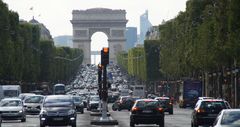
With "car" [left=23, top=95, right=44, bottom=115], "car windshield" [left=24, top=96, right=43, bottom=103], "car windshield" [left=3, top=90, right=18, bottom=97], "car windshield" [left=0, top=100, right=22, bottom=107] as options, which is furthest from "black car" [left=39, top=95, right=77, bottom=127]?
"car windshield" [left=3, top=90, right=18, bottom=97]

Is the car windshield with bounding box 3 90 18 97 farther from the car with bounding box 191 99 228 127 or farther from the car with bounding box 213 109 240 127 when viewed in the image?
the car with bounding box 213 109 240 127

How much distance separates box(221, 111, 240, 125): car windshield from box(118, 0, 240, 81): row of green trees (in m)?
32.9

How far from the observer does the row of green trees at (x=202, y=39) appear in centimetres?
6738

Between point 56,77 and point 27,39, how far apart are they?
52.5 metres

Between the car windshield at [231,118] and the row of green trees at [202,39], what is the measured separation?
108ft

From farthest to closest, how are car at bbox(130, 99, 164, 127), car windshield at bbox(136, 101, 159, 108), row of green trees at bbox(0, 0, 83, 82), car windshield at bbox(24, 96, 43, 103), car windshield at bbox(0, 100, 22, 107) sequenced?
row of green trees at bbox(0, 0, 83, 82) → car windshield at bbox(24, 96, 43, 103) → car windshield at bbox(0, 100, 22, 107) → car windshield at bbox(136, 101, 159, 108) → car at bbox(130, 99, 164, 127)

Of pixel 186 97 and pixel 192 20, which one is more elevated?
pixel 192 20

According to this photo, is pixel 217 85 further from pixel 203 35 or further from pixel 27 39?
pixel 27 39

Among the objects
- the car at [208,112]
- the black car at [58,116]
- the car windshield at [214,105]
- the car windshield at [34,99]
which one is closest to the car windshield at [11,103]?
the black car at [58,116]

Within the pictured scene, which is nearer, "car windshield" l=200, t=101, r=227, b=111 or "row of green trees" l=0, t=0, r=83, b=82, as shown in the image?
"car windshield" l=200, t=101, r=227, b=111

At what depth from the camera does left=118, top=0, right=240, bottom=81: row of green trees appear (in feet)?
221

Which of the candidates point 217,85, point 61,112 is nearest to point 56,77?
point 217,85

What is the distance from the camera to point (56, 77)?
190 meters

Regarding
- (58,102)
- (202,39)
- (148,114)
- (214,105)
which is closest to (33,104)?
(202,39)
